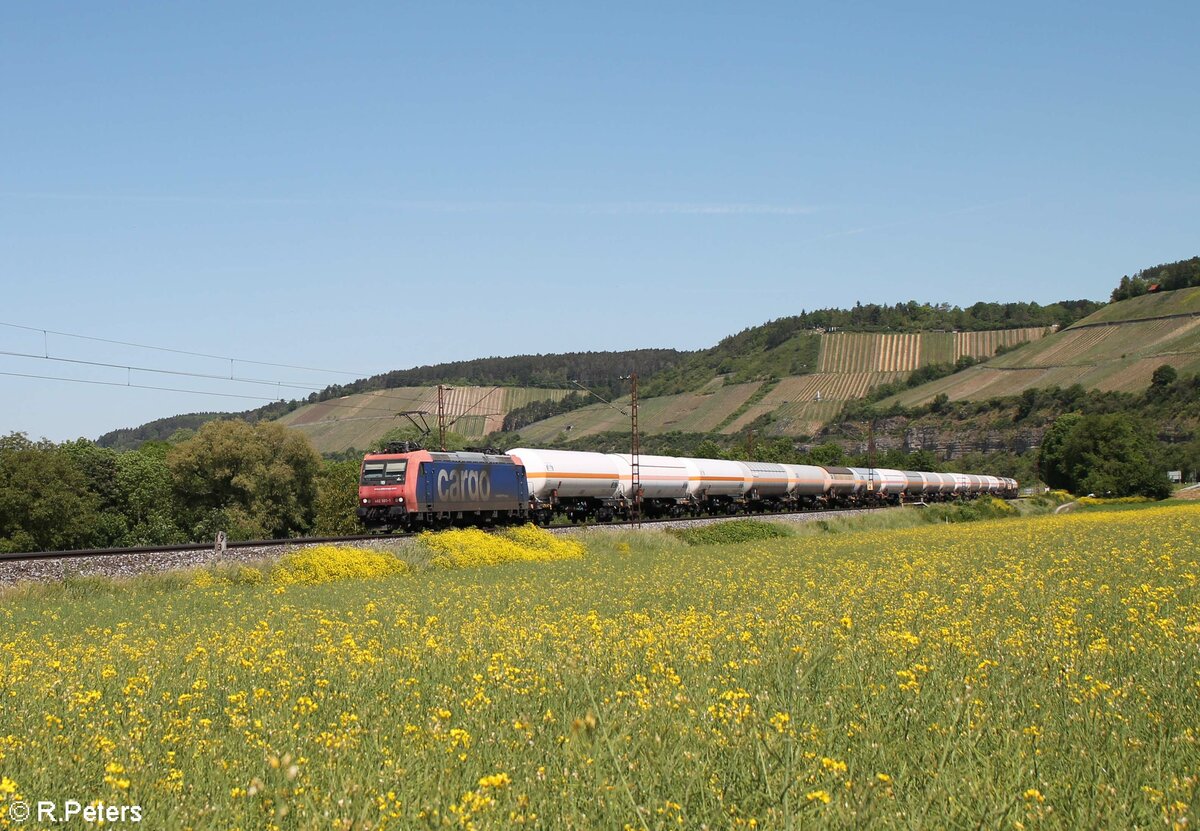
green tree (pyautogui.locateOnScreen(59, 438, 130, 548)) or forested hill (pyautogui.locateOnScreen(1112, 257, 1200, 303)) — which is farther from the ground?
forested hill (pyautogui.locateOnScreen(1112, 257, 1200, 303))

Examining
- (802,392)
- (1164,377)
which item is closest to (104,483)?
(1164,377)

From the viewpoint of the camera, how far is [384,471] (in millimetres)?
38000

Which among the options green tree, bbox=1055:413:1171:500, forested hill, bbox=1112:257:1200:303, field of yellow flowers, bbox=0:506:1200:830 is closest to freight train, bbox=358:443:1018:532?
green tree, bbox=1055:413:1171:500

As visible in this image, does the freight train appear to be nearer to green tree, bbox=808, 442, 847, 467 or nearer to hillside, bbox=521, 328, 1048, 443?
green tree, bbox=808, 442, 847, 467

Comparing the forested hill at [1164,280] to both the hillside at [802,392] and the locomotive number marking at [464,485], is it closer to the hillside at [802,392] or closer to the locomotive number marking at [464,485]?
the hillside at [802,392]

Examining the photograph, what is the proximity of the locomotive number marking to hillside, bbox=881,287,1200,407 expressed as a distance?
115m

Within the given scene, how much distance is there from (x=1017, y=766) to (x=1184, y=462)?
118 metres

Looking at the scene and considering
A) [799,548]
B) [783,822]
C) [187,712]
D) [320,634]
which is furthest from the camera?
[799,548]

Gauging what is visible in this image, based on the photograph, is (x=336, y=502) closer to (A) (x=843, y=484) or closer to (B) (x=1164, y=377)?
(A) (x=843, y=484)

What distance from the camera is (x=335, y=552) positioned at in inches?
1038

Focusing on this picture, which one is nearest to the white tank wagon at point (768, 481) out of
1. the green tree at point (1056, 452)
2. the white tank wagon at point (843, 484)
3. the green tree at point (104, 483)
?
the white tank wagon at point (843, 484)

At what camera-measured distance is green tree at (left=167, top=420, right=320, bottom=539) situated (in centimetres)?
7181

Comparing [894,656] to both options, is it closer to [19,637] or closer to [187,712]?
[187,712]

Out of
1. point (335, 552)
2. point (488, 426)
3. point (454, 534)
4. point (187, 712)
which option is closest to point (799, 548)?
point (454, 534)
